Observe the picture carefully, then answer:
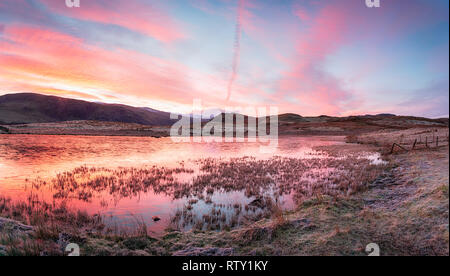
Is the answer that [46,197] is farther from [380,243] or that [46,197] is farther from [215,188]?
[380,243]

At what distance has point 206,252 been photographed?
6.29m

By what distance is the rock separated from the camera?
623 cm

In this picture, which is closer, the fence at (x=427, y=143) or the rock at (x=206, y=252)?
the rock at (x=206, y=252)

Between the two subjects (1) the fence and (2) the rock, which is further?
(1) the fence

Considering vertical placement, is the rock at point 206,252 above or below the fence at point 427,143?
below

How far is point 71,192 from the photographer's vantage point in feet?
43.1

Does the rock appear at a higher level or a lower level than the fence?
lower

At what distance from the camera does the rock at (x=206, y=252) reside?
245 inches

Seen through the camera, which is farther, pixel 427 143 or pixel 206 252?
pixel 427 143

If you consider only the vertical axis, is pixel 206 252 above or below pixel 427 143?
below
